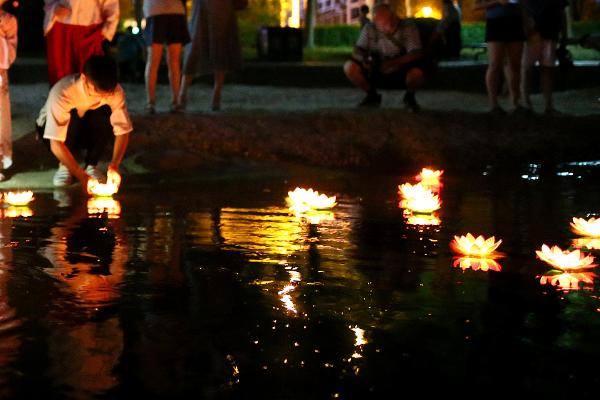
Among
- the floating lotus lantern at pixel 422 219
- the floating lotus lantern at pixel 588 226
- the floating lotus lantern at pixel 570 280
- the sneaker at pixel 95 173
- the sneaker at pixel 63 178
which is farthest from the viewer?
the sneaker at pixel 63 178

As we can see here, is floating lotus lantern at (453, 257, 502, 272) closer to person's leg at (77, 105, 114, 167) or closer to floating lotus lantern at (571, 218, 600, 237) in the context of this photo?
floating lotus lantern at (571, 218, 600, 237)

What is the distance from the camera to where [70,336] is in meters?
3.98

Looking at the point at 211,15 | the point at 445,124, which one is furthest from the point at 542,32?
the point at 211,15

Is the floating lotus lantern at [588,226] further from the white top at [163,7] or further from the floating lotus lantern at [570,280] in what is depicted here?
the white top at [163,7]

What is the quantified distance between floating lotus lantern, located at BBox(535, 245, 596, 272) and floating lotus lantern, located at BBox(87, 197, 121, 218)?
3187mm

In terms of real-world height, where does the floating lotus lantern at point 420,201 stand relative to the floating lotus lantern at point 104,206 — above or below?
above

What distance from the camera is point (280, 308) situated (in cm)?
445

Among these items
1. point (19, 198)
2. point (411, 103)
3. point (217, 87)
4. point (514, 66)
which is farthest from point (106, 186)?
point (514, 66)

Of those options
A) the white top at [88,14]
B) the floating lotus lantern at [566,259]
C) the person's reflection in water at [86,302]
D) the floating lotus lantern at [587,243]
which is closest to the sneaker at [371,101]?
the white top at [88,14]

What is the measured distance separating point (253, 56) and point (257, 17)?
1122cm

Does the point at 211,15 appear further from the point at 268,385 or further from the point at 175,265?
the point at 268,385

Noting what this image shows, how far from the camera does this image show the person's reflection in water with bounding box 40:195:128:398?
355 centimetres

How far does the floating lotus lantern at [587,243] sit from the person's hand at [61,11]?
15.7 ft

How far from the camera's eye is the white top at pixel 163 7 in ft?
35.8
